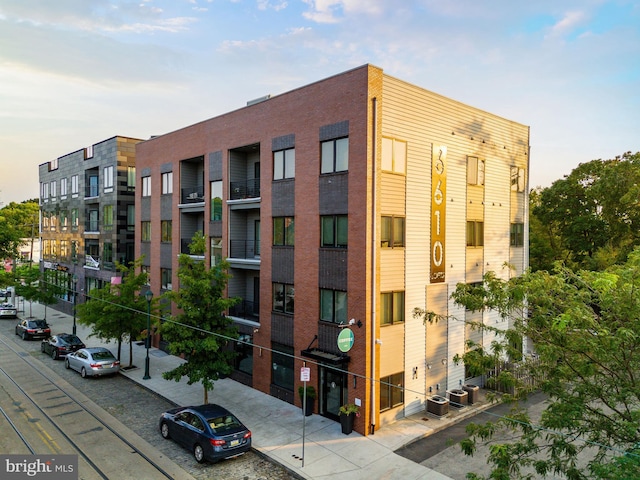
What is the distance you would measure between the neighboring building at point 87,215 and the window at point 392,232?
26.7 metres

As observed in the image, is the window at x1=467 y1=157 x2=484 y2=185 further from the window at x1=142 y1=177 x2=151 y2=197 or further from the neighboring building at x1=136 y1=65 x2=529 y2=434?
the window at x1=142 y1=177 x2=151 y2=197

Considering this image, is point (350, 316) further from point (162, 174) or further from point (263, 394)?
point (162, 174)

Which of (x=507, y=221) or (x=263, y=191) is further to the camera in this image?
(x=507, y=221)

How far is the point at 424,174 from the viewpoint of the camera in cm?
2108

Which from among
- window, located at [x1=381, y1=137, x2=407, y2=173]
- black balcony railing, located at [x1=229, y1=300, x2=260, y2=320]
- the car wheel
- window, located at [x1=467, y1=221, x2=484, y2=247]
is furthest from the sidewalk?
window, located at [x1=381, y1=137, x2=407, y2=173]

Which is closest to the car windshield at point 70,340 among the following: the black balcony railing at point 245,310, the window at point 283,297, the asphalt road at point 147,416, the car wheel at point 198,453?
the asphalt road at point 147,416

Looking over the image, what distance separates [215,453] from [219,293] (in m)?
7.69

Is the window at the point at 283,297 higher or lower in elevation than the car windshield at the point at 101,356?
higher

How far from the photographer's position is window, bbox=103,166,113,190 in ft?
128

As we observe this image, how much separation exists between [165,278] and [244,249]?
9.13m

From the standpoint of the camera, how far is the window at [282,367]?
71.4 feet

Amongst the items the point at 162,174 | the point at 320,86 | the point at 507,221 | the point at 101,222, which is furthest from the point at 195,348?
the point at 101,222

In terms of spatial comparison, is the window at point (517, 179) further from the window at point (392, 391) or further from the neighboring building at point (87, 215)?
the neighboring building at point (87, 215)

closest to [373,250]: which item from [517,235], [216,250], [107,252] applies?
[216,250]
